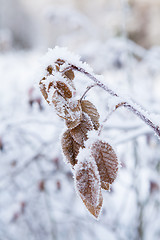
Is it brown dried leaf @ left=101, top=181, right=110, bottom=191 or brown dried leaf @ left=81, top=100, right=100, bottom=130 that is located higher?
brown dried leaf @ left=81, top=100, right=100, bottom=130

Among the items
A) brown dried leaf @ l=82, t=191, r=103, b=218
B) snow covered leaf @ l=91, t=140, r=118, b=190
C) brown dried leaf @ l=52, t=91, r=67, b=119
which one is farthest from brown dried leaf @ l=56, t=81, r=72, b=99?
brown dried leaf @ l=82, t=191, r=103, b=218

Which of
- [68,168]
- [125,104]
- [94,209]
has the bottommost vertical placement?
[94,209]

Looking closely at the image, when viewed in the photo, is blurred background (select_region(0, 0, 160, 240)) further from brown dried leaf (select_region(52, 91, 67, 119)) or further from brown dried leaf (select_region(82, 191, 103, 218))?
brown dried leaf (select_region(82, 191, 103, 218))

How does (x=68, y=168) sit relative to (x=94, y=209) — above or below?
above

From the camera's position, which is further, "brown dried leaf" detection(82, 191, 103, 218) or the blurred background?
the blurred background

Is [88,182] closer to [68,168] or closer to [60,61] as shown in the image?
[60,61]

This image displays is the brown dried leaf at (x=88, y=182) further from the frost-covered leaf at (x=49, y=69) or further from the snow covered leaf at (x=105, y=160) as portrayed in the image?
the frost-covered leaf at (x=49, y=69)

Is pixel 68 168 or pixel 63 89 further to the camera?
pixel 68 168

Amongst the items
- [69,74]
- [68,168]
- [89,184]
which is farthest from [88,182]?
[68,168]
